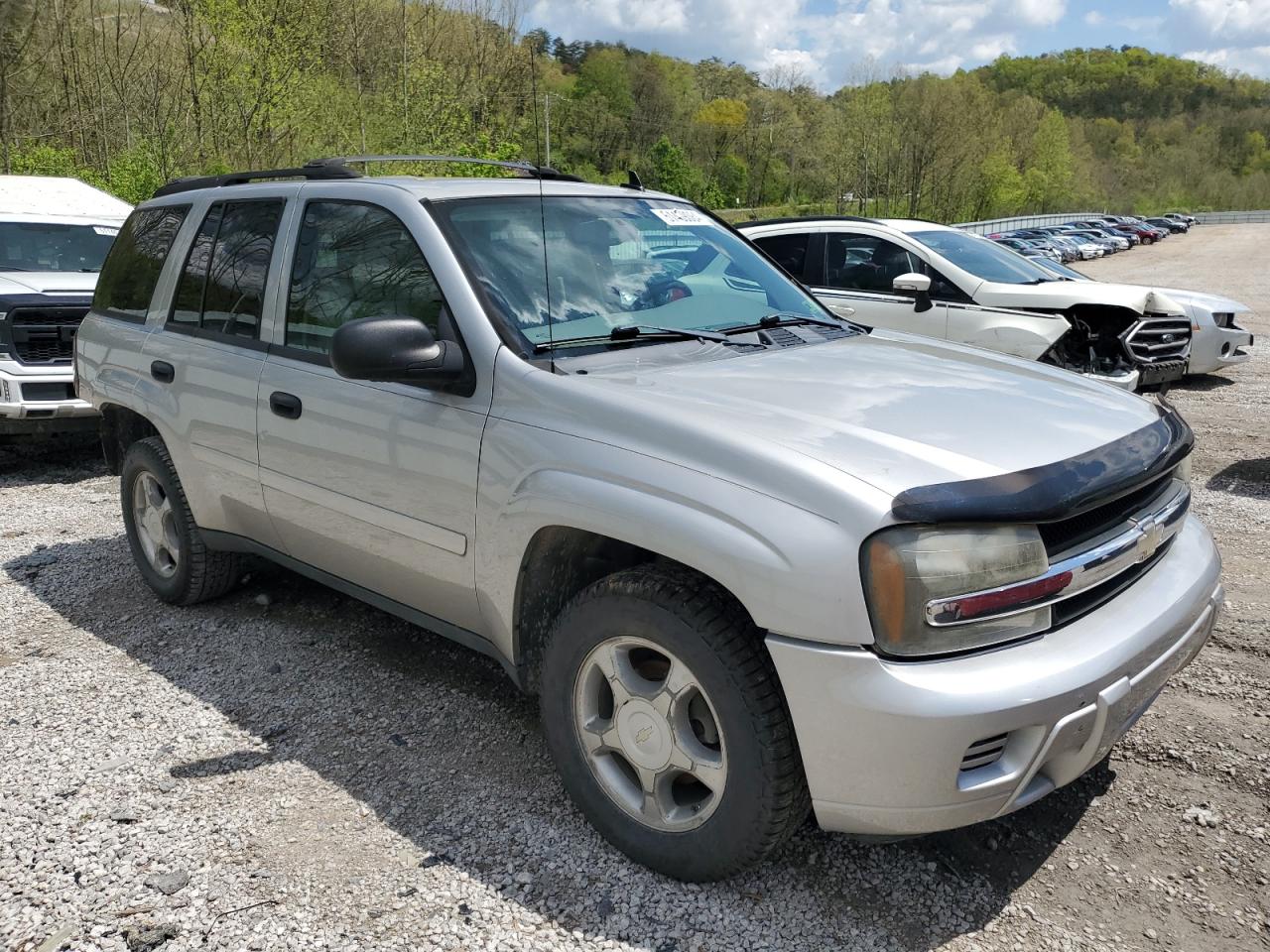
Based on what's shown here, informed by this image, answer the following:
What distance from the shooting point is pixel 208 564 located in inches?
174

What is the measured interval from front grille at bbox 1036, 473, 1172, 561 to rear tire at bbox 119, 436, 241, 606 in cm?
344

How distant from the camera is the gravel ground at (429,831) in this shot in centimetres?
252

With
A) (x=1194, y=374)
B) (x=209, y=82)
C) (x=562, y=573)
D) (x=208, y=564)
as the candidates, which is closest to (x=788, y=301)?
(x=562, y=573)

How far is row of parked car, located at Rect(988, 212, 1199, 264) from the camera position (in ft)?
133

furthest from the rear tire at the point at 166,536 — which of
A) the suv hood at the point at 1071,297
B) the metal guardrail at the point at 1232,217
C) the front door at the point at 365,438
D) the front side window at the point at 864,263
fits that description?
the metal guardrail at the point at 1232,217

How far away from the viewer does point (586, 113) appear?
287 ft

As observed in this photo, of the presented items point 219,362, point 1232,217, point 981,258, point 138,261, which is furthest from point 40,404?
point 1232,217

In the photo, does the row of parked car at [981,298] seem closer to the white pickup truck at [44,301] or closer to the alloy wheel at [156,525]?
the white pickup truck at [44,301]

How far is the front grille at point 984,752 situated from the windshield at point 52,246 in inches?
325

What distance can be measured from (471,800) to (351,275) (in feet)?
5.86

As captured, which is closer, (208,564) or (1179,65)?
(208,564)

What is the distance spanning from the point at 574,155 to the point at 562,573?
86445mm

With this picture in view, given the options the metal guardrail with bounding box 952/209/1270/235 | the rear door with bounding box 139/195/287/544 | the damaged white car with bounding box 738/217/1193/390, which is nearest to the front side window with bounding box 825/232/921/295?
the damaged white car with bounding box 738/217/1193/390

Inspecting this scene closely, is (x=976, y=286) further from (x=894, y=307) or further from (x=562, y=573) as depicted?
(x=562, y=573)
